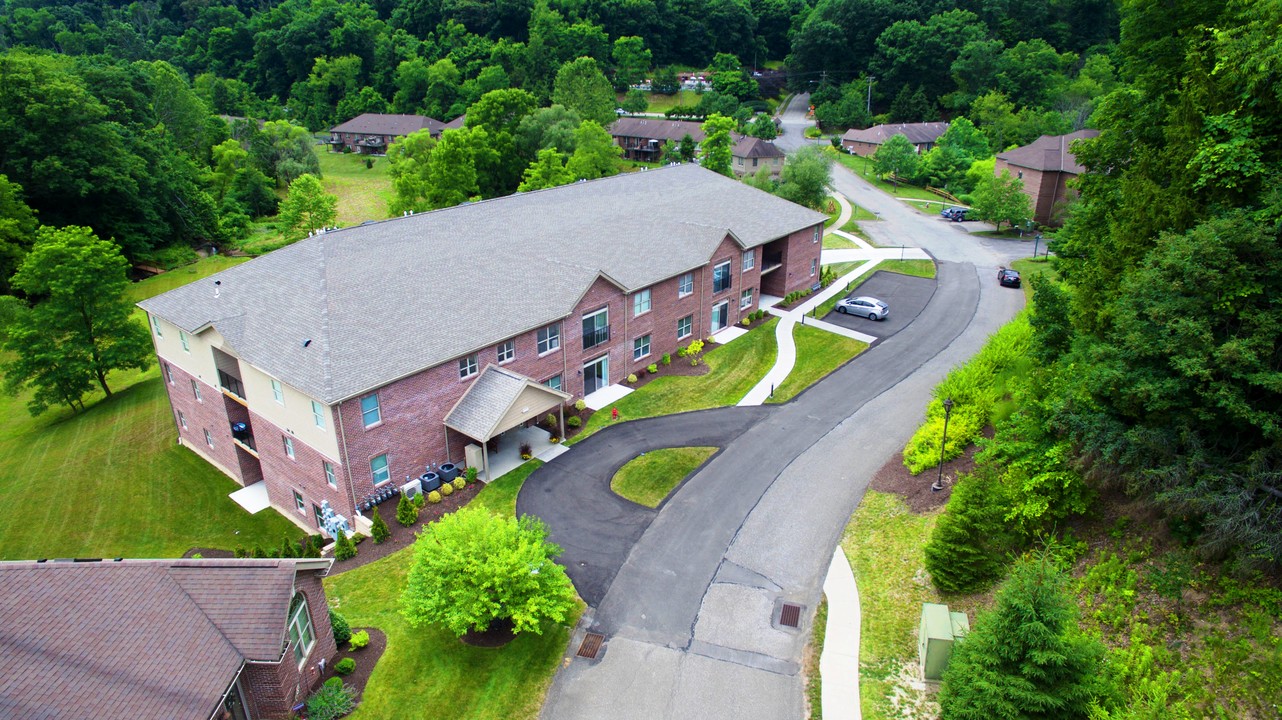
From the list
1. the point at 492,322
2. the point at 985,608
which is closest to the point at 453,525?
the point at 492,322

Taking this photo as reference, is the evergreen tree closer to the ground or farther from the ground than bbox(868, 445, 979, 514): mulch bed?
farther from the ground

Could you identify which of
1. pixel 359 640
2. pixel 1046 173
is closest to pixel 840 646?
pixel 359 640

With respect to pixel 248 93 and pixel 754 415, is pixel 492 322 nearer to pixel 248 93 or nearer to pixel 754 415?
pixel 754 415

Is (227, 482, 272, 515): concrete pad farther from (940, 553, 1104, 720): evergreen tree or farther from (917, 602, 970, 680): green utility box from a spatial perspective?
(940, 553, 1104, 720): evergreen tree

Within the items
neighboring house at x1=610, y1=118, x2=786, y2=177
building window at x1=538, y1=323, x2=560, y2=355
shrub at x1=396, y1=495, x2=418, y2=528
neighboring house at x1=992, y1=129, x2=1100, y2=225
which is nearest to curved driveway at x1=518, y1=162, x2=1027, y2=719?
shrub at x1=396, y1=495, x2=418, y2=528

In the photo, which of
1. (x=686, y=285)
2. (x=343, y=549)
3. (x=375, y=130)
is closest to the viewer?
(x=343, y=549)

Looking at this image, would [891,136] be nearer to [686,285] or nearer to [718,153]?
[718,153]

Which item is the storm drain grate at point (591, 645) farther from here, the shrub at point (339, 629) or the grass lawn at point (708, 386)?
the grass lawn at point (708, 386)

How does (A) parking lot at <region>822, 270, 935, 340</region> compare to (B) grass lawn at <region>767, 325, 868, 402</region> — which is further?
(A) parking lot at <region>822, 270, 935, 340</region>
